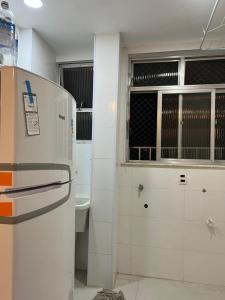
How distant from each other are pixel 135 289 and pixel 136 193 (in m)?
0.98

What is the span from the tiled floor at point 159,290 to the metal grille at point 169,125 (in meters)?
1.39

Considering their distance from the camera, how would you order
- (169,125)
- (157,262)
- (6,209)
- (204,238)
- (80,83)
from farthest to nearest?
(80,83) → (169,125) → (157,262) → (204,238) → (6,209)

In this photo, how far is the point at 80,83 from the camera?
10.1 feet

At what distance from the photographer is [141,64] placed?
114 inches

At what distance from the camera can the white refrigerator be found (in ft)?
2.93

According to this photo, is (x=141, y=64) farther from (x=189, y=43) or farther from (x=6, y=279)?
(x=6, y=279)

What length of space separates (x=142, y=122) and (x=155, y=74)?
23.4 inches

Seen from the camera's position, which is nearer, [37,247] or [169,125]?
[37,247]

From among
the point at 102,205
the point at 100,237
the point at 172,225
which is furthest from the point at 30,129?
the point at 172,225

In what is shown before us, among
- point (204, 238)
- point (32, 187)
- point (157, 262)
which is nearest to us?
point (32, 187)

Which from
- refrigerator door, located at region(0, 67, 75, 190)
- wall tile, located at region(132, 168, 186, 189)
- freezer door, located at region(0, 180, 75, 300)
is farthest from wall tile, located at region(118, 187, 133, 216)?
refrigerator door, located at region(0, 67, 75, 190)

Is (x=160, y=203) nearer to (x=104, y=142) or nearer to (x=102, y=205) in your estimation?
(x=102, y=205)

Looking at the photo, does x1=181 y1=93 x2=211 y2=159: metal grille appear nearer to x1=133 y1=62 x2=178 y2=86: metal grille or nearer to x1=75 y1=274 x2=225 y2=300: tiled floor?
x1=133 y1=62 x2=178 y2=86: metal grille

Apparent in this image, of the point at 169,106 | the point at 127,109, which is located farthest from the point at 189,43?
the point at 127,109
